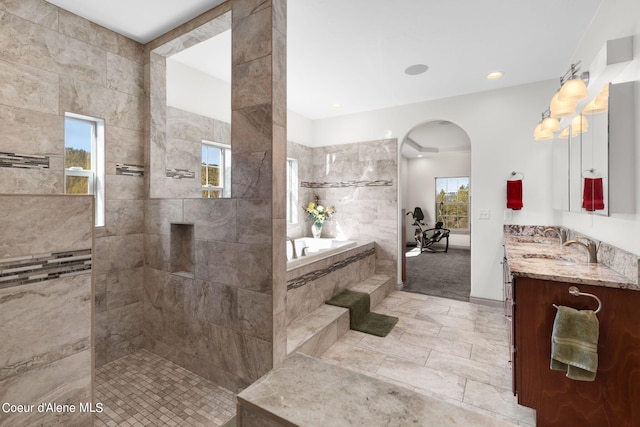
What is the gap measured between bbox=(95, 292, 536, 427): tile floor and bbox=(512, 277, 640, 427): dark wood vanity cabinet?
0.31 meters

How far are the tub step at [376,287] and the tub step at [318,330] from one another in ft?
2.35

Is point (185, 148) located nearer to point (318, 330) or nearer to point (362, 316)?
point (318, 330)

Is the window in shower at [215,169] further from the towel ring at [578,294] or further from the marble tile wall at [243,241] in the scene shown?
the towel ring at [578,294]

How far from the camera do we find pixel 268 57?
1952 mm

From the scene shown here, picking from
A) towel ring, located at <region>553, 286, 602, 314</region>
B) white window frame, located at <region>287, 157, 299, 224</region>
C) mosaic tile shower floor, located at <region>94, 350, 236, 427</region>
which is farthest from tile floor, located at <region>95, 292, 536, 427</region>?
white window frame, located at <region>287, 157, 299, 224</region>

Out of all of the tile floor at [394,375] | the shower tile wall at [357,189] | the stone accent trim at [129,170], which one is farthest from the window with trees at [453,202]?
the stone accent trim at [129,170]

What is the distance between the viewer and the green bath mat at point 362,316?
3.15m

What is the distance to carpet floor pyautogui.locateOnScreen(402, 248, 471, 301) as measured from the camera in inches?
176

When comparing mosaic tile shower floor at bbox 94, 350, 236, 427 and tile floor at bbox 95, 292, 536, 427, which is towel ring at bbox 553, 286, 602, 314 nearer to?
tile floor at bbox 95, 292, 536, 427

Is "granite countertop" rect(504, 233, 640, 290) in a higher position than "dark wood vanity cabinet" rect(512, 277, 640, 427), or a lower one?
higher

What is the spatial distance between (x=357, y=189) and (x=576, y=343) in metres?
3.49

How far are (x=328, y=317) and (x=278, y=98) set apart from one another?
211cm

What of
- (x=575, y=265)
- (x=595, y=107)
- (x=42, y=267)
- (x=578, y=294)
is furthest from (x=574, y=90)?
(x=42, y=267)

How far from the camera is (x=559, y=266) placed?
1.92 m
